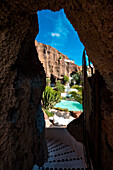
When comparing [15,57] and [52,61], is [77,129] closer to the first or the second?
[15,57]

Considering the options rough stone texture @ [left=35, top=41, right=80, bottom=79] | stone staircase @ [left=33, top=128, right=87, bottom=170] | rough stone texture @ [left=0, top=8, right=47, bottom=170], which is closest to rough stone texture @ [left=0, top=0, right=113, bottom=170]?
rough stone texture @ [left=0, top=8, right=47, bottom=170]

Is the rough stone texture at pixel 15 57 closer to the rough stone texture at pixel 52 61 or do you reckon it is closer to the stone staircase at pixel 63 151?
the stone staircase at pixel 63 151

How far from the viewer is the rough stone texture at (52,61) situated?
26422 mm

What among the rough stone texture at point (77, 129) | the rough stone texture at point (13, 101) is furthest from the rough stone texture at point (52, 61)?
the rough stone texture at point (13, 101)

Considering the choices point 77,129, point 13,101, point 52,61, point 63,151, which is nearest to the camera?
point 13,101

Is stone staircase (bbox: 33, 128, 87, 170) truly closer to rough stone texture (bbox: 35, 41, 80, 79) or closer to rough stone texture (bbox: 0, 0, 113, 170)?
rough stone texture (bbox: 0, 0, 113, 170)

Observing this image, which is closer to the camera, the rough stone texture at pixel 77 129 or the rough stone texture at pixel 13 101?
the rough stone texture at pixel 13 101

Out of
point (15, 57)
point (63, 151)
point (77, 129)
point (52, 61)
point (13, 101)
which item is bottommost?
point (63, 151)

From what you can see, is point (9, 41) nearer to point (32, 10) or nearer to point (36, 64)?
point (32, 10)

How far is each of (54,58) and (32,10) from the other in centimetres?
2917

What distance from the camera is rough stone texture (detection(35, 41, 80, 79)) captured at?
86.7ft

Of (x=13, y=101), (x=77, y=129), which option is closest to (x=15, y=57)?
(x=13, y=101)

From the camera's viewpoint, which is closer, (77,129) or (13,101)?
(13,101)

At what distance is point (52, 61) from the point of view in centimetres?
2905
